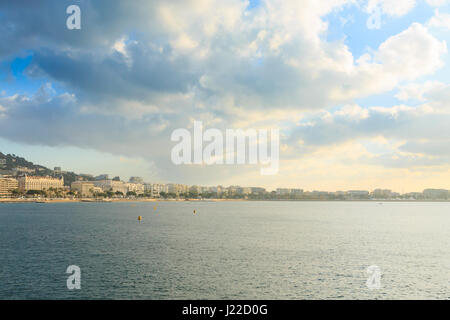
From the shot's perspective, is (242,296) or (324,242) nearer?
(242,296)

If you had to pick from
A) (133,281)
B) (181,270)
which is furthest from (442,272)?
(133,281)

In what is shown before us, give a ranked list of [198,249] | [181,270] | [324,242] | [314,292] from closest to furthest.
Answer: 1. [314,292]
2. [181,270]
3. [198,249]
4. [324,242]

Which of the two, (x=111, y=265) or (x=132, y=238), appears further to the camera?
(x=132, y=238)

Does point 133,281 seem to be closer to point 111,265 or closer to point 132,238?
point 111,265

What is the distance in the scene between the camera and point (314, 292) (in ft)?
102

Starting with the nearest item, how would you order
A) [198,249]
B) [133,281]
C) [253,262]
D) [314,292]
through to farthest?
1. [314,292]
2. [133,281]
3. [253,262]
4. [198,249]
